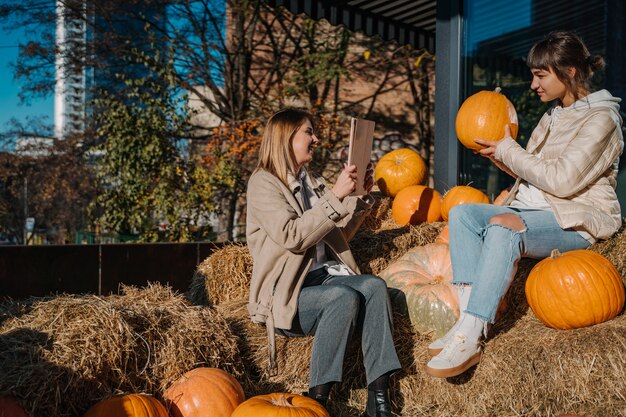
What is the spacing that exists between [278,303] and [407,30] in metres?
6.47

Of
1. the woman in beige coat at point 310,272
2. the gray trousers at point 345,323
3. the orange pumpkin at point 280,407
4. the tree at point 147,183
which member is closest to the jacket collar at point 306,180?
the woman in beige coat at point 310,272

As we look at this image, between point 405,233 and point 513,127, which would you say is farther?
point 405,233

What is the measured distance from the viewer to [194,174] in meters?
8.47

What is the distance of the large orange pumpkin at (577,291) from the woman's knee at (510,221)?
22cm

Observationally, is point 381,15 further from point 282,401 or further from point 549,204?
point 282,401

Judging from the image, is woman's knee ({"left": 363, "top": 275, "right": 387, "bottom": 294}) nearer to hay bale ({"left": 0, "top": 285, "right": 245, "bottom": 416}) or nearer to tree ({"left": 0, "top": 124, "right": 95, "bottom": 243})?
hay bale ({"left": 0, "top": 285, "right": 245, "bottom": 416})

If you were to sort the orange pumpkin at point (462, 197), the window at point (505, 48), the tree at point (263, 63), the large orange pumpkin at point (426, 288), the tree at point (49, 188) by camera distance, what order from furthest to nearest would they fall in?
the tree at point (49, 188)
the tree at point (263, 63)
the window at point (505, 48)
the orange pumpkin at point (462, 197)
the large orange pumpkin at point (426, 288)

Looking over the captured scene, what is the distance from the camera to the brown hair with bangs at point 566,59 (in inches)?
118

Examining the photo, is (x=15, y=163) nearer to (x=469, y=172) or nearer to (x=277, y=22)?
(x=277, y=22)

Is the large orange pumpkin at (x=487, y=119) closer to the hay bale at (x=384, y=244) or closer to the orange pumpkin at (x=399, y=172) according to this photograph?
the hay bale at (x=384, y=244)

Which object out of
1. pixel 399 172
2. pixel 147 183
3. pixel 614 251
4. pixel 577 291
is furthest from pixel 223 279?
pixel 147 183

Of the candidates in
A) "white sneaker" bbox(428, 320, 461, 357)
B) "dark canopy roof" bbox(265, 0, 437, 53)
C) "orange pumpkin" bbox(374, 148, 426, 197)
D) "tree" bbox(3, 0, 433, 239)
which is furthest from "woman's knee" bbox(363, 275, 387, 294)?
"tree" bbox(3, 0, 433, 239)

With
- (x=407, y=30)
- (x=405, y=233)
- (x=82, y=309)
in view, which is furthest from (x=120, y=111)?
(x=82, y=309)

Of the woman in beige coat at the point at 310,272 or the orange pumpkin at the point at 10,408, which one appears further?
the woman in beige coat at the point at 310,272
